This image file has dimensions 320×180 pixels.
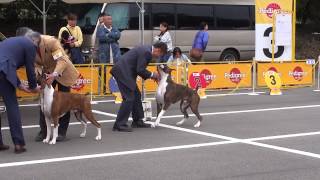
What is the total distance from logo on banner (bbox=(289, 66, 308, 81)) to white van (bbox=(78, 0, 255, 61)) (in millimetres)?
5645

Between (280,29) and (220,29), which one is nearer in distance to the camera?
(280,29)

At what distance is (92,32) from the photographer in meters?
21.0

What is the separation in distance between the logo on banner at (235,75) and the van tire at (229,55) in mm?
6527

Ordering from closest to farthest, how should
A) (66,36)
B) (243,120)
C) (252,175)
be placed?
(252,175)
(243,120)
(66,36)

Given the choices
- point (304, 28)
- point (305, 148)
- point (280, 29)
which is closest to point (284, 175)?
point (305, 148)

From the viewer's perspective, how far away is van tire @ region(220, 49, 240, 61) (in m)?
24.4

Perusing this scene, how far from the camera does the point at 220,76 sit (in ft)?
56.9

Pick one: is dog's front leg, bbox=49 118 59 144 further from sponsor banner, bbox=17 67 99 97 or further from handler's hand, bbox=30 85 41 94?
sponsor banner, bbox=17 67 99 97

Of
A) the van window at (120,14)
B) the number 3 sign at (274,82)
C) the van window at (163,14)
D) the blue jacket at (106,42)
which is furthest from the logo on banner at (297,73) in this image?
the van window at (120,14)

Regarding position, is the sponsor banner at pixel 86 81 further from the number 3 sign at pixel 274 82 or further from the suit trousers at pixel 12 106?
the suit trousers at pixel 12 106

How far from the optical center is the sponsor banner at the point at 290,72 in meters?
17.8

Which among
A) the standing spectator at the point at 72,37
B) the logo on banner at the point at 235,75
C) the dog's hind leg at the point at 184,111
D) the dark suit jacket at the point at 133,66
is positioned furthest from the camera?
the logo on banner at the point at 235,75

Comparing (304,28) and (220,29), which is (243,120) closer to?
(220,29)

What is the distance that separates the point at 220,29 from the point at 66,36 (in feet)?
34.0
